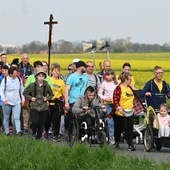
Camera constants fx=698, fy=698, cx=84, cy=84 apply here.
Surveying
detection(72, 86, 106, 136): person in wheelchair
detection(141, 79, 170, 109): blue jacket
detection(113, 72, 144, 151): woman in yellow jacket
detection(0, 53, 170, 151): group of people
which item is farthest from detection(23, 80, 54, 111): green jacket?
detection(141, 79, 170, 109): blue jacket

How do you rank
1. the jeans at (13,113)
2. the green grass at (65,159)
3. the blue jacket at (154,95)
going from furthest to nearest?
the jeans at (13,113) → the blue jacket at (154,95) → the green grass at (65,159)

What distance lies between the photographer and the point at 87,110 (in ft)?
45.5

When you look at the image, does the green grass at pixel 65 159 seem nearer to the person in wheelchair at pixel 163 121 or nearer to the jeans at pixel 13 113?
the person in wheelchair at pixel 163 121

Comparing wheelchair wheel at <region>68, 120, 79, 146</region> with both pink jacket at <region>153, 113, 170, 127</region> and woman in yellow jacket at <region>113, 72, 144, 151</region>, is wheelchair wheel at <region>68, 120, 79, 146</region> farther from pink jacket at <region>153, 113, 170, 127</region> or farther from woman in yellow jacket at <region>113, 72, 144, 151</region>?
pink jacket at <region>153, 113, 170, 127</region>

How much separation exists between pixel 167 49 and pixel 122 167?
3603 inches

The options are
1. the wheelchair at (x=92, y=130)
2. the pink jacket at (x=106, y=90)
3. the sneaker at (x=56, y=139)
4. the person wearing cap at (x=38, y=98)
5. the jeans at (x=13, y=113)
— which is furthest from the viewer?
the jeans at (x=13, y=113)

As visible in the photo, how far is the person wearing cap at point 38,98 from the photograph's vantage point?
15.0m

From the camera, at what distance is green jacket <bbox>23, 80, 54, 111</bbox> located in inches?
592

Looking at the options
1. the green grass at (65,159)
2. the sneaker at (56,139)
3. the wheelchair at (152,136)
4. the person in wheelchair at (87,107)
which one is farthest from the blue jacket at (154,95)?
the green grass at (65,159)

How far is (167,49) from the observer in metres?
99.8

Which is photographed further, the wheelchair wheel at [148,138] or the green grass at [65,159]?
the wheelchair wheel at [148,138]

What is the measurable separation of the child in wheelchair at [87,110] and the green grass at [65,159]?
240 cm

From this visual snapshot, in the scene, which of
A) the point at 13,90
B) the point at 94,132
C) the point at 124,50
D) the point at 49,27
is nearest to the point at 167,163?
the point at 94,132

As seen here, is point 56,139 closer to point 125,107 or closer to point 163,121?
point 125,107
